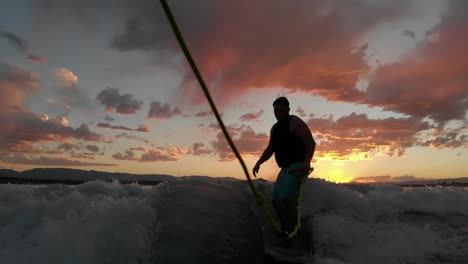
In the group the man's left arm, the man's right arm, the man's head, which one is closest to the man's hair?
the man's head

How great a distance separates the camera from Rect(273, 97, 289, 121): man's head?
687cm

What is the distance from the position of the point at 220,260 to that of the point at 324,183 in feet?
21.6

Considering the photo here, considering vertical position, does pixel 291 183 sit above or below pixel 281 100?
below

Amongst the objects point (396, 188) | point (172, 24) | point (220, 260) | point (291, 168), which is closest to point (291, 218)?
point (291, 168)

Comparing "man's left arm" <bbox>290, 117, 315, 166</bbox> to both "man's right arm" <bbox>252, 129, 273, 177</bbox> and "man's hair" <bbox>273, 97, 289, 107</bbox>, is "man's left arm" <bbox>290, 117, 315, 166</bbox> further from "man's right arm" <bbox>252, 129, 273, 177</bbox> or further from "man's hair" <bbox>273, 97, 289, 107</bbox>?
"man's right arm" <bbox>252, 129, 273, 177</bbox>

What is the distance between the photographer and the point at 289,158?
679cm

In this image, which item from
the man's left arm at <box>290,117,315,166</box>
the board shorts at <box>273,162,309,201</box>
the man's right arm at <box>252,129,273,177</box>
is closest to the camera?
the board shorts at <box>273,162,309,201</box>

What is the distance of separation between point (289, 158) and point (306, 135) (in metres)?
0.47

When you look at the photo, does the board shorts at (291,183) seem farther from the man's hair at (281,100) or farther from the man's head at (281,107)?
the man's hair at (281,100)

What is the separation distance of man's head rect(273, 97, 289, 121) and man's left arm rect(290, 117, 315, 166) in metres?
0.24

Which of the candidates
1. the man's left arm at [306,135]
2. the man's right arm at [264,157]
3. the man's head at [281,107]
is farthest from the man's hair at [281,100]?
the man's right arm at [264,157]

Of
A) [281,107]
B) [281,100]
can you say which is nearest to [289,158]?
[281,107]

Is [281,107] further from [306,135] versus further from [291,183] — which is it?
[291,183]

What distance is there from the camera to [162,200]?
6.38m
